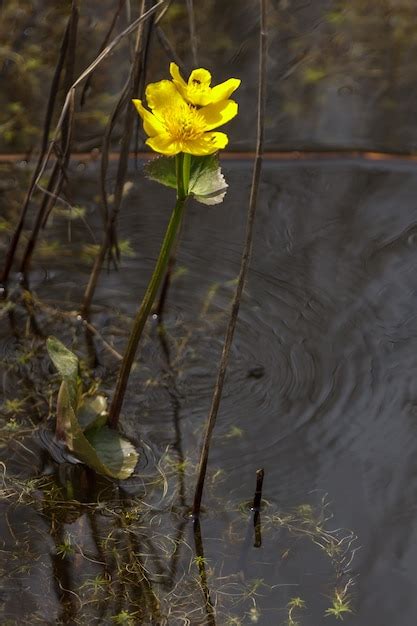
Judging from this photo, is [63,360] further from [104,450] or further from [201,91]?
[201,91]

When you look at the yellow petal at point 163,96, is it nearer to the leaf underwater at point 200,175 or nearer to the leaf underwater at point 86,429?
the leaf underwater at point 200,175

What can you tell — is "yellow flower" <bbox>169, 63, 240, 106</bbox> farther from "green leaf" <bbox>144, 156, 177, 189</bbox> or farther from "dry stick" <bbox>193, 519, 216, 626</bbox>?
"dry stick" <bbox>193, 519, 216, 626</bbox>

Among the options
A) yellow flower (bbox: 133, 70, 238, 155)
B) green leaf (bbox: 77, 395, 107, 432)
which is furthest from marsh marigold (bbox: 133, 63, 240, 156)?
green leaf (bbox: 77, 395, 107, 432)

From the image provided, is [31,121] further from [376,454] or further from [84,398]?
[376,454]

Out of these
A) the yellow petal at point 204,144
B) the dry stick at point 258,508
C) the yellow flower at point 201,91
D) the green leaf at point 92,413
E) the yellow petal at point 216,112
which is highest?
the yellow flower at point 201,91

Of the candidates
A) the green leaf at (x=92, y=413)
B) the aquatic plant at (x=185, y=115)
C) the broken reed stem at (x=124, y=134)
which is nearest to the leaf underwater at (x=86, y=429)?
the green leaf at (x=92, y=413)

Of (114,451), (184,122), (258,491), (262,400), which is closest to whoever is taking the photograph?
(184,122)

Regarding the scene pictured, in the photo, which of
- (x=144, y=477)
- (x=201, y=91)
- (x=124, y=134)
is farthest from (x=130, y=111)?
(x=144, y=477)
